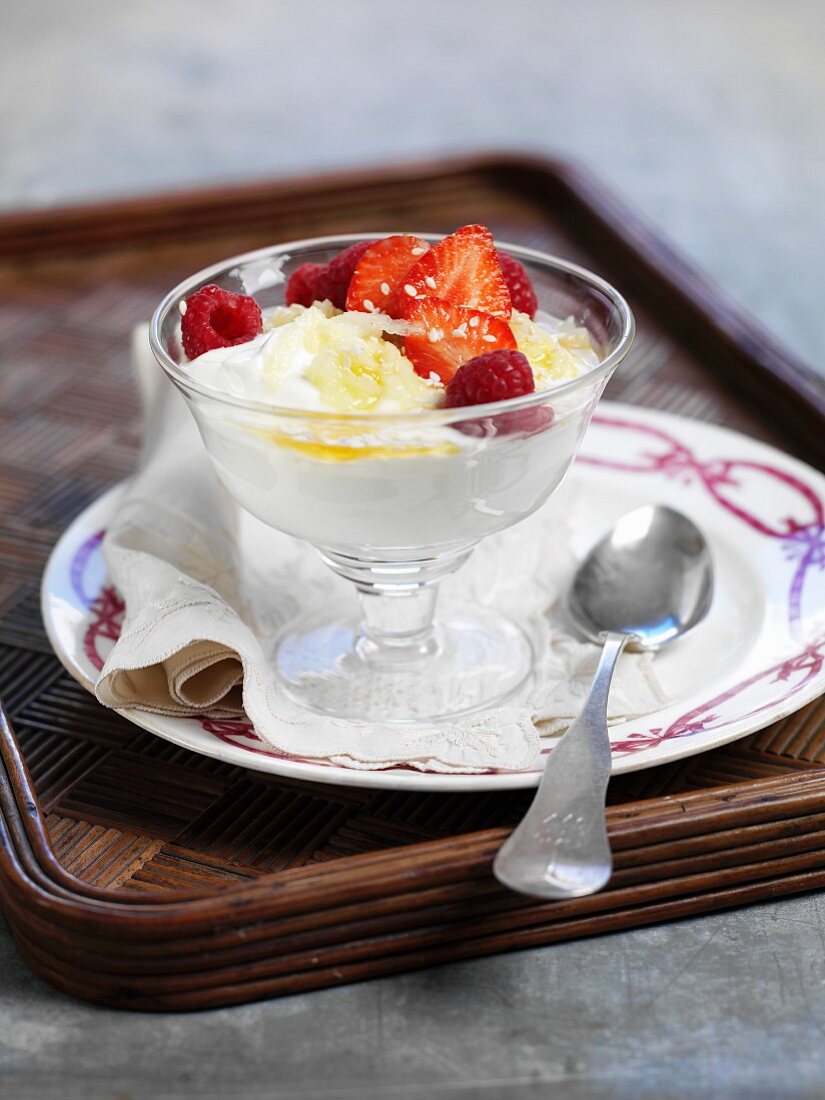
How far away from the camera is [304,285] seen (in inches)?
42.9

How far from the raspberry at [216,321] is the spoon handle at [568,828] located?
0.39 meters

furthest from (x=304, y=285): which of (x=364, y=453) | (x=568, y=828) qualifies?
(x=568, y=828)

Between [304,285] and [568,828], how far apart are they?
50 cm

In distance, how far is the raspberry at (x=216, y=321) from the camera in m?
1.02

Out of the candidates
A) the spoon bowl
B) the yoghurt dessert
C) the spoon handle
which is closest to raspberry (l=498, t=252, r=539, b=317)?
the yoghurt dessert

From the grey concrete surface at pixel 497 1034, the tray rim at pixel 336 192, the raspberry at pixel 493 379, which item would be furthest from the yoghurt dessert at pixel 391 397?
the tray rim at pixel 336 192

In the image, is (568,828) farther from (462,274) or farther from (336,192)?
(336,192)

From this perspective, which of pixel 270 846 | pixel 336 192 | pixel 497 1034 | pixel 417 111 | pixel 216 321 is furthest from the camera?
pixel 417 111

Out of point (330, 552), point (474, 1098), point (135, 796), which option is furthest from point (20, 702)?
point (474, 1098)

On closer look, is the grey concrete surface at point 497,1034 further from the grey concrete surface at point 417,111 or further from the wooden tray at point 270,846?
the grey concrete surface at point 417,111

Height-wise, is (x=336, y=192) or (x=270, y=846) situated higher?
(x=270, y=846)

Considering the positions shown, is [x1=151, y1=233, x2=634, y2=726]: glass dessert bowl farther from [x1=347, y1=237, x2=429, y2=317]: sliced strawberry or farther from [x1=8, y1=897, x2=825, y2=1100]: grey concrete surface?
[x1=8, y1=897, x2=825, y2=1100]: grey concrete surface

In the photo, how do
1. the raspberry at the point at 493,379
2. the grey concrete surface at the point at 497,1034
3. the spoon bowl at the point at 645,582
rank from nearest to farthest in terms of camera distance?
the grey concrete surface at the point at 497,1034 < the raspberry at the point at 493,379 < the spoon bowl at the point at 645,582

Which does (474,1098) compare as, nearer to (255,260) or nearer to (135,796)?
(135,796)
